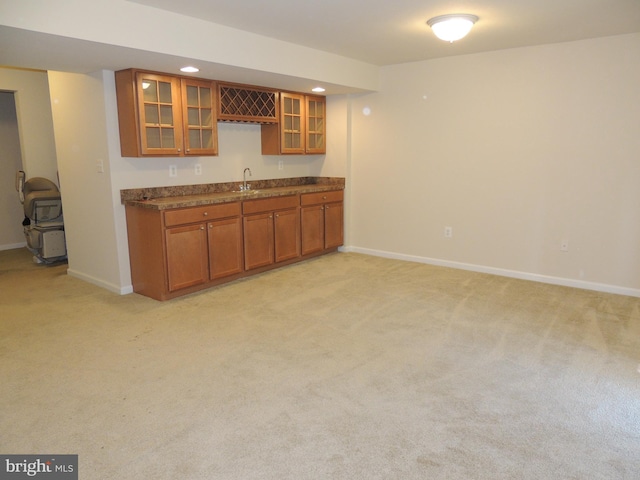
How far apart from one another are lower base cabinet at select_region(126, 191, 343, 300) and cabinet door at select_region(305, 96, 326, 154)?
2.38 feet

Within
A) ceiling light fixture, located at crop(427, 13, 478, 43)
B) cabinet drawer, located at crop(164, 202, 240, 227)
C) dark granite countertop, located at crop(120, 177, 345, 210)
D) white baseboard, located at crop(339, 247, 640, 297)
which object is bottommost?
white baseboard, located at crop(339, 247, 640, 297)

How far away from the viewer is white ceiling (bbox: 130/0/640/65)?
308cm

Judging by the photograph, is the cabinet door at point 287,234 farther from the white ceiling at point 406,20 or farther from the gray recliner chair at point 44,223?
the gray recliner chair at point 44,223

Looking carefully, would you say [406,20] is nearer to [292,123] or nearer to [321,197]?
[292,123]

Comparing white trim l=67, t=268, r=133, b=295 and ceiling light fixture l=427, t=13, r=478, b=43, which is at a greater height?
ceiling light fixture l=427, t=13, r=478, b=43

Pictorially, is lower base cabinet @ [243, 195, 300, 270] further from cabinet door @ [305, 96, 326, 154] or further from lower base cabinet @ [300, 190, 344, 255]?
cabinet door @ [305, 96, 326, 154]

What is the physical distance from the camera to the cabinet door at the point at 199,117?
14.0 feet

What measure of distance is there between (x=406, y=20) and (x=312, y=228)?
2649mm

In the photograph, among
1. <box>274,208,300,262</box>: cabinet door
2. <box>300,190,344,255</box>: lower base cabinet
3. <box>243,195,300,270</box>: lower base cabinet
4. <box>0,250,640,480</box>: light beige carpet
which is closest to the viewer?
<box>0,250,640,480</box>: light beige carpet

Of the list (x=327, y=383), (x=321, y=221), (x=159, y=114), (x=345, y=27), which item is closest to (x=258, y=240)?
(x=321, y=221)

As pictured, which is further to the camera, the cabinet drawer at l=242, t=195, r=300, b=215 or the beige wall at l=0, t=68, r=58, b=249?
the beige wall at l=0, t=68, r=58, b=249

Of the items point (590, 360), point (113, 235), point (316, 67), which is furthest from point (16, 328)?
point (590, 360)

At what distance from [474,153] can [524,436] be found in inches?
131

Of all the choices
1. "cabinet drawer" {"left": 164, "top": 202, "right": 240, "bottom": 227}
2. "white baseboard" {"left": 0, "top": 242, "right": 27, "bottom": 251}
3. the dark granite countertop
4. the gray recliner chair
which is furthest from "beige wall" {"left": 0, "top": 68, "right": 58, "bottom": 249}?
"cabinet drawer" {"left": 164, "top": 202, "right": 240, "bottom": 227}
